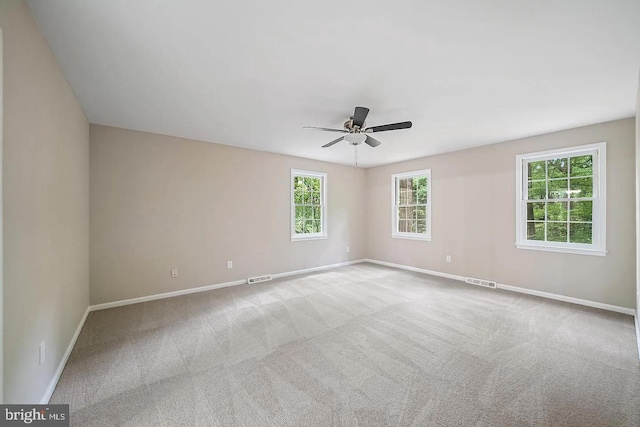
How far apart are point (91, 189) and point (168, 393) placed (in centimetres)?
300

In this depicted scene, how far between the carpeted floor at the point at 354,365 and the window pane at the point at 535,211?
1.29 metres

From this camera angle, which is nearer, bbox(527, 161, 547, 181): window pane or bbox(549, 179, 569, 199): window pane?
bbox(549, 179, 569, 199): window pane

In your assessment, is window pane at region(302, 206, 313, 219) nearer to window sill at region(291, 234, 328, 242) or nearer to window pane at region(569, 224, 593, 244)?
window sill at region(291, 234, 328, 242)

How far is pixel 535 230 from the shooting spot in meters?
4.18

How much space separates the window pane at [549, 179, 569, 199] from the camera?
391 cm

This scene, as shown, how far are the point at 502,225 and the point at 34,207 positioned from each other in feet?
18.8

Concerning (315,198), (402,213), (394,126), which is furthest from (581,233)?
(315,198)

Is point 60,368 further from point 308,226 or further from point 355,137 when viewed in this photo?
point 308,226

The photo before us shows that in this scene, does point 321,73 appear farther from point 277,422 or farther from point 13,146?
point 277,422

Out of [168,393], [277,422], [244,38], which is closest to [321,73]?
[244,38]

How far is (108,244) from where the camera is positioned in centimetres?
359

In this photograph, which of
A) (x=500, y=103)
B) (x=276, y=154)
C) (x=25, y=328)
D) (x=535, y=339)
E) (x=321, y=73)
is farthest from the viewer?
(x=276, y=154)

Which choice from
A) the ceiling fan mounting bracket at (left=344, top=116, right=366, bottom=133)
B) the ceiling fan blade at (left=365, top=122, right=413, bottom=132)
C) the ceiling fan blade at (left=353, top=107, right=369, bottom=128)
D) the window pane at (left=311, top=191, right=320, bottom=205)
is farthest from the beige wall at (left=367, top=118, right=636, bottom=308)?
the ceiling fan blade at (left=353, top=107, right=369, bottom=128)

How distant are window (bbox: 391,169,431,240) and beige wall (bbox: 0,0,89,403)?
221 inches
